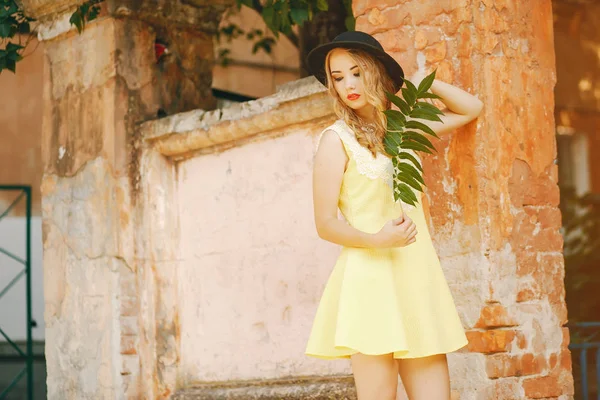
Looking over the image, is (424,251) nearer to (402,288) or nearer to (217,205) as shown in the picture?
(402,288)

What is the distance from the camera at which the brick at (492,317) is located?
11.6 feet

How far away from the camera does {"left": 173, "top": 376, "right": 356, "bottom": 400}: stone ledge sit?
13.5 ft

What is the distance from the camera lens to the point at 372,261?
2.99 metres

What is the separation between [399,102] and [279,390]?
5.94ft

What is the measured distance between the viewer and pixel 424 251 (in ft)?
10.0

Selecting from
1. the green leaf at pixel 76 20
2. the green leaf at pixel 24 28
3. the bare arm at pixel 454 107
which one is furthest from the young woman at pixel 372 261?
the green leaf at pixel 24 28

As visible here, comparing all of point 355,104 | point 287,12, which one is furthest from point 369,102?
point 287,12

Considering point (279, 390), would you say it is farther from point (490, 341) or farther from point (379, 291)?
point (379, 291)

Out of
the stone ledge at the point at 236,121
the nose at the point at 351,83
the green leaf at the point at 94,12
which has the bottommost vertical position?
the nose at the point at 351,83

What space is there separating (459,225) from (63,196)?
2.53 m

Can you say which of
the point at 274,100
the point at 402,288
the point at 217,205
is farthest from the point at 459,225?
the point at 217,205

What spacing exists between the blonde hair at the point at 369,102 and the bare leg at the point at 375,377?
63 cm

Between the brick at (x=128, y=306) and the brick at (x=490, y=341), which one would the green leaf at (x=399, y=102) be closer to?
the brick at (x=490, y=341)

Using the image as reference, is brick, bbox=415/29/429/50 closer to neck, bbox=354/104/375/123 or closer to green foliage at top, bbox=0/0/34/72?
neck, bbox=354/104/375/123
